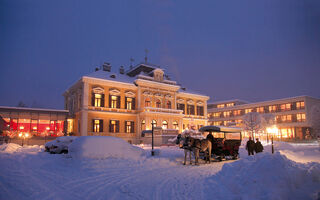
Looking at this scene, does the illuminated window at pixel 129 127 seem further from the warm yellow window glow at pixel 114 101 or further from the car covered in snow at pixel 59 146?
the car covered in snow at pixel 59 146

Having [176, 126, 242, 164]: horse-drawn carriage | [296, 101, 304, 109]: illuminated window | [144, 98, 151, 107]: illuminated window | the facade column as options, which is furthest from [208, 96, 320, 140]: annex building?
[176, 126, 242, 164]: horse-drawn carriage

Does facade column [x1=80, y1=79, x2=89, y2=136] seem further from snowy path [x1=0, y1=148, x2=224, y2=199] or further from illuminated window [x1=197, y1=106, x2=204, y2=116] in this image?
illuminated window [x1=197, y1=106, x2=204, y2=116]

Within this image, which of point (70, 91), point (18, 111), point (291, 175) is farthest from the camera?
point (70, 91)

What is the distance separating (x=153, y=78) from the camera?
4200 centimetres

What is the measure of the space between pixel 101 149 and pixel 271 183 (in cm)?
1009

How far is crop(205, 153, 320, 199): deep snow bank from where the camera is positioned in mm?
6039

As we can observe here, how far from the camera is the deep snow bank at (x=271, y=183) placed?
6039 mm

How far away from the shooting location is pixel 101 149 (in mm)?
14102

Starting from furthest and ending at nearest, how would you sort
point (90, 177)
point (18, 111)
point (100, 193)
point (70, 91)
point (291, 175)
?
1. point (70, 91)
2. point (18, 111)
3. point (90, 177)
4. point (100, 193)
5. point (291, 175)

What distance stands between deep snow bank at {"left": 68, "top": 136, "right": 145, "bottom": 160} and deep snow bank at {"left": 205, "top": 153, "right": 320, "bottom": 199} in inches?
303

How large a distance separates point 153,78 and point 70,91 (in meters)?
15.0

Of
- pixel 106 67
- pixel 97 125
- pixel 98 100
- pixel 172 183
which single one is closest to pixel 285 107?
pixel 106 67

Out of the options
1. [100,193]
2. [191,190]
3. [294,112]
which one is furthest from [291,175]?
[294,112]

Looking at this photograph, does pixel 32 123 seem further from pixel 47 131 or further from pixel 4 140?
pixel 4 140
